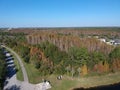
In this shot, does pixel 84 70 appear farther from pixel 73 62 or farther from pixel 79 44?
pixel 79 44

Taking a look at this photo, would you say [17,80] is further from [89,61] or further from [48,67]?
[89,61]

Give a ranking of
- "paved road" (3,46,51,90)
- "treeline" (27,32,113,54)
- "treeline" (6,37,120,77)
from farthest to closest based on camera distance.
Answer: "treeline" (27,32,113,54) < "treeline" (6,37,120,77) < "paved road" (3,46,51,90)

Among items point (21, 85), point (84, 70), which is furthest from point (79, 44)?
point (21, 85)

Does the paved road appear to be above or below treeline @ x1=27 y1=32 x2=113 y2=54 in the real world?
below

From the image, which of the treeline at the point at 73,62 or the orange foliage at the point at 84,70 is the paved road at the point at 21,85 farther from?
the orange foliage at the point at 84,70

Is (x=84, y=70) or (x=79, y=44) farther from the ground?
(x=79, y=44)

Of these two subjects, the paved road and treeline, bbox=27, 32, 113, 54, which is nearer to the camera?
the paved road

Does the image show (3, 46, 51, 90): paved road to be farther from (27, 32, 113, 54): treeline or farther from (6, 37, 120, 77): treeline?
(27, 32, 113, 54): treeline

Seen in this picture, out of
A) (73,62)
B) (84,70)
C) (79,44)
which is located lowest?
(84,70)

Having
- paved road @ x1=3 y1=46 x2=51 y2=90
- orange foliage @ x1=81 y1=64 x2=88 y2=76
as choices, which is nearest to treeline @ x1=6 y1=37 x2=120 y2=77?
orange foliage @ x1=81 y1=64 x2=88 y2=76

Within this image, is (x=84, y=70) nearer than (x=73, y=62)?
Yes

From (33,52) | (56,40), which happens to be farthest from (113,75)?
(56,40)
